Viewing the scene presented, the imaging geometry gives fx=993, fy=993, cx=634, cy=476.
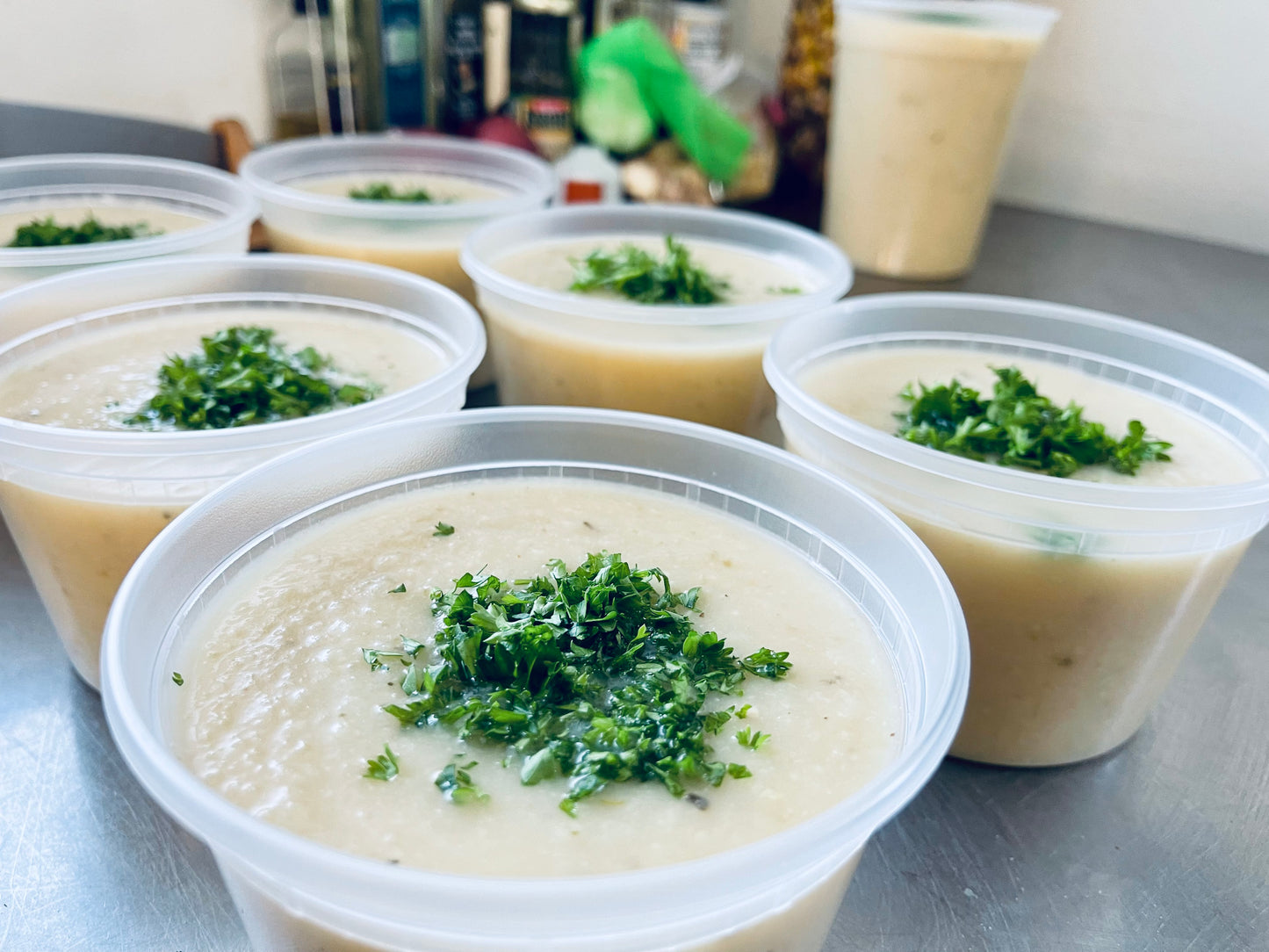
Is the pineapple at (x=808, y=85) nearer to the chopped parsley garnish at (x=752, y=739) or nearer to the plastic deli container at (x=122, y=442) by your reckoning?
the plastic deli container at (x=122, y=442)

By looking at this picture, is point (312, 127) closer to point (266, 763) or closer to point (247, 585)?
point (247, 585)

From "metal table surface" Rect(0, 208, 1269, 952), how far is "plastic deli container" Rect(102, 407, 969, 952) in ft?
0.78

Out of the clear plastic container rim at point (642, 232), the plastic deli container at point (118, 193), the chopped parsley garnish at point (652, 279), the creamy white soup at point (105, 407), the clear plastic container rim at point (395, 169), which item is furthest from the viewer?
the plastic deli container at point (118, 193)

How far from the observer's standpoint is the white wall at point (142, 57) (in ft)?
6.82

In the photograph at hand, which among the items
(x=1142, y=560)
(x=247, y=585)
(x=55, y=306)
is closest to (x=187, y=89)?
(x=55, y=306)

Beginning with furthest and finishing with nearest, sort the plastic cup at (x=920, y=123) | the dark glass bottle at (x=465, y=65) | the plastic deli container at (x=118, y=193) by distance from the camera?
the dark glass bottle at (x=465, y=65)
the plastic cup at (x=920, y=123)
the plastic deli container at (x=118, y=193)

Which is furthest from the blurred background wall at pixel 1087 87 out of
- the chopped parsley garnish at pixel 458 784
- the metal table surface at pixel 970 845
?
the chopped parsley garnish at pixel 458 784

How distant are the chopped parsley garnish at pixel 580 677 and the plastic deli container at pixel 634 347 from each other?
1.86ft

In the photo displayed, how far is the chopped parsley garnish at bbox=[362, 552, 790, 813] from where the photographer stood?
2.55 ft

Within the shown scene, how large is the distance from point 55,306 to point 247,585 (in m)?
0.69

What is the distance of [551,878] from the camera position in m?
0.67

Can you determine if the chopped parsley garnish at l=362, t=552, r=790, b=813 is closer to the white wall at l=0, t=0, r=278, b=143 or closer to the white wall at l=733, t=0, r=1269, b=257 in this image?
the white wall at l=0, t=0, r=278, b=143

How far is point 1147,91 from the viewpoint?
104 inches

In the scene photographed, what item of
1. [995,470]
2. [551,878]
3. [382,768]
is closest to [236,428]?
[382,768]
